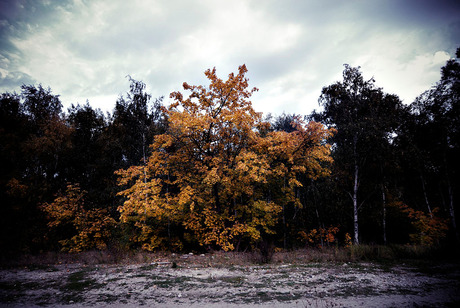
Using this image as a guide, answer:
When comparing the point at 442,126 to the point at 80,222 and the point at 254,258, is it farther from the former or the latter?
the point at 80,222

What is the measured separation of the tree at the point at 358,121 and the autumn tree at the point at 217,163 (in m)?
4.38

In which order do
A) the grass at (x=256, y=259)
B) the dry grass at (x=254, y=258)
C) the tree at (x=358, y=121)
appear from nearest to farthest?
1. the grass at (x=256, y=259)
2. the dry grass at (x=254, y=258)
3. the tree at (x=358, y=121)

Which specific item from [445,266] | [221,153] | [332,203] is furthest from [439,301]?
[332,203]

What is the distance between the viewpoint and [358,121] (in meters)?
14.3

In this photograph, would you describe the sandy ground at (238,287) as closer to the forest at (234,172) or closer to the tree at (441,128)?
the forest at (234,172)

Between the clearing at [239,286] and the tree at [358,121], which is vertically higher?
the tree at [358,121]

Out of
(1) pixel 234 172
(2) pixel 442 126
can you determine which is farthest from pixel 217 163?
(2) pixel 442 126

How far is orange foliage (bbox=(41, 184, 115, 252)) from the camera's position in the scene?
495 inches

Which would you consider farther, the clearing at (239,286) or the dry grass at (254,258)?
the dry grass at (254,258)

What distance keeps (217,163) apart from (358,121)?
36.0 ft

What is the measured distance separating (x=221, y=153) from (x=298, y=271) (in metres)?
7.12

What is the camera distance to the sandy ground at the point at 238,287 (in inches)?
180

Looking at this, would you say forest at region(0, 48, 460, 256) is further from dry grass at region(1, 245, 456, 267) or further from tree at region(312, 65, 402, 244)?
dry grass at region(1, 245, 456, 267)

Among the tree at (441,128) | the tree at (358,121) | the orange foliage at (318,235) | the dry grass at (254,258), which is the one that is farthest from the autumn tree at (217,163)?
the tree at (441,128)
